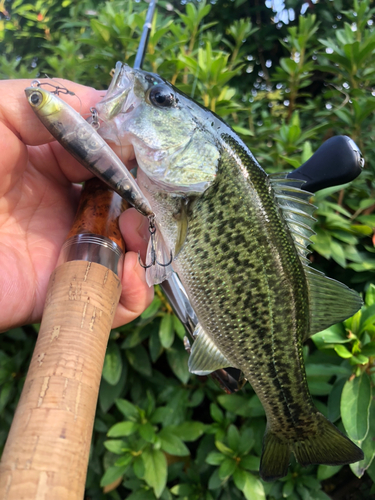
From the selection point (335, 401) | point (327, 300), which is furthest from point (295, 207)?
point (335, 401)

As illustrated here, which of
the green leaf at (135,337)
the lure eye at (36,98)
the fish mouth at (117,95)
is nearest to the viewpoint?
the lure eye at (36,98)

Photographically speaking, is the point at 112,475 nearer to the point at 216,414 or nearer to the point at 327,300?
the point at 216,414

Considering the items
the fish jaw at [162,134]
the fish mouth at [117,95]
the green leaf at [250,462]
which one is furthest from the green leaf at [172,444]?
the fish mouth at [117,95]

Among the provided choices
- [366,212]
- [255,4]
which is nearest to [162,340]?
[366,212]

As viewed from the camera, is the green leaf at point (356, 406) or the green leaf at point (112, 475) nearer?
the green leaf at point (356, 406)

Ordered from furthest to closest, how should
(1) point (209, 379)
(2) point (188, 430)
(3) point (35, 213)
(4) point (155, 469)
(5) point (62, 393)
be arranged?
(1) point (209, 379) < (2) point (188, 430) < (4) point (155, 469) < (3) point (35, 213) < (5) point (62, 393)

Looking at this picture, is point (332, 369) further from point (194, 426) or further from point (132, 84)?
point (132, 84)

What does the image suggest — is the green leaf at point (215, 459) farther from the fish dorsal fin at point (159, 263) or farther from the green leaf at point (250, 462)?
the fish dorsal fin at point (159, 263)
